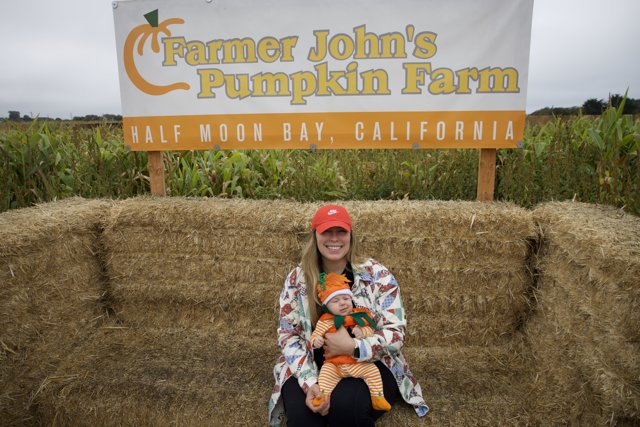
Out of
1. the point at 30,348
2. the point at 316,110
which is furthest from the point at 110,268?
the point at 316,110

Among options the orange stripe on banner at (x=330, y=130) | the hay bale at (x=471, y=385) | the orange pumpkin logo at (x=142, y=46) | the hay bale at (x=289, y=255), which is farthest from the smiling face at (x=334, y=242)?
the orange pumpkin logo at (x=142, y=46)

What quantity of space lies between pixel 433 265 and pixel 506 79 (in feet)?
4.58

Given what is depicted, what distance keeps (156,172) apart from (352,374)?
7.66 ft

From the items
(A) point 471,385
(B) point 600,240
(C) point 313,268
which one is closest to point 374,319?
(C) point 313,268

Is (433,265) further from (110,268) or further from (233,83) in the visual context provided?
(110,268)

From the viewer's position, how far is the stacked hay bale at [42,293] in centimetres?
246

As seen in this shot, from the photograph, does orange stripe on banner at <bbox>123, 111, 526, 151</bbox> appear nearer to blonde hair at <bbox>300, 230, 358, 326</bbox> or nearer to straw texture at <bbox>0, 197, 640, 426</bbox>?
straw texture at <bbox>0, 197, 640, 426</bbox>

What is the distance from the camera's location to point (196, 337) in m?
3.06

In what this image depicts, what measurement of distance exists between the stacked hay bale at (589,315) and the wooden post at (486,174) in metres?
0.43

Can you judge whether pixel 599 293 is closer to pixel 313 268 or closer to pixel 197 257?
pixel 313 268

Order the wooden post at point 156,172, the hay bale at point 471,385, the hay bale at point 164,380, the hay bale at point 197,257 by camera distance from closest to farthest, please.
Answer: the hay bale at point 471,385 → the hay bale at point 164,380 → the hay bale at point 197,257 → the wooden post at point 156,172

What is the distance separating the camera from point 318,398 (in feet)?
6.34

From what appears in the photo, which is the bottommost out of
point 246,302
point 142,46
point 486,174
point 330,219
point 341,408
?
point 341,408

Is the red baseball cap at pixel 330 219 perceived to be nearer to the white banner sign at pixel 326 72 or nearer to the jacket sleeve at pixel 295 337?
the jacket sleeve at pixel 295 337
